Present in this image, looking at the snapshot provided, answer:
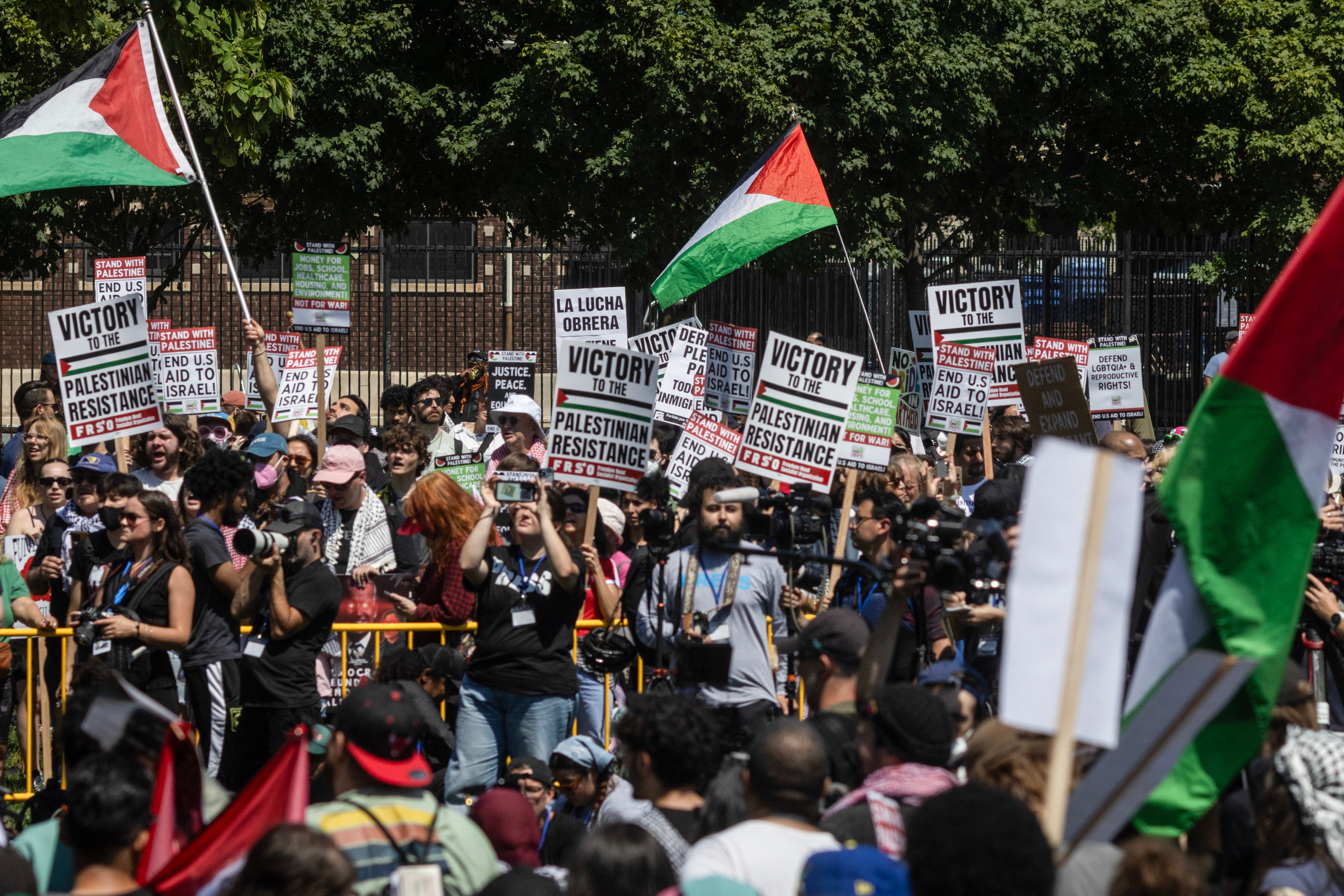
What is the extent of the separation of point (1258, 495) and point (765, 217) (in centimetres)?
783

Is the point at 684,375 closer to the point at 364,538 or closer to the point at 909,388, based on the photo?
the point at 909,388

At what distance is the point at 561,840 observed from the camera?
5.59 meters

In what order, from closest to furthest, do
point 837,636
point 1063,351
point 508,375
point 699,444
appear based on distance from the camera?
point 837,636, point 699,444, point 508,375, point 1063,351

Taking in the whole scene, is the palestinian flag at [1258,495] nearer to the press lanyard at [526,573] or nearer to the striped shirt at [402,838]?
the striped shirt at [402,838]

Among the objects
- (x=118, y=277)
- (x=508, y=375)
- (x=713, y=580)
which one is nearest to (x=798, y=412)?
(x=713, y=580)

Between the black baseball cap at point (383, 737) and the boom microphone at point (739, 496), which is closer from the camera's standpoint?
the black baseball cap at point (383, 737)

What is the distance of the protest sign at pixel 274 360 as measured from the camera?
14366 millimetres

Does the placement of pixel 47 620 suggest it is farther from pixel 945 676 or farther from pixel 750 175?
pixel 750 175

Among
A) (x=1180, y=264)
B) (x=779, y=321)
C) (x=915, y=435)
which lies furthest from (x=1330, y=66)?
(x=915, y=435)

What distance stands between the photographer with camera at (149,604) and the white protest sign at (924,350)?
6.49 metres

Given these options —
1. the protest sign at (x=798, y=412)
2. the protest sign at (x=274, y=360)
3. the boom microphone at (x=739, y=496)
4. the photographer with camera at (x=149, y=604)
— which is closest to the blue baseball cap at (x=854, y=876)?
the boom microphone at (x=739, y=496)

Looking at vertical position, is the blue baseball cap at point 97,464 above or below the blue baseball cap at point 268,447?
above

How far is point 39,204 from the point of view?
1936 cm

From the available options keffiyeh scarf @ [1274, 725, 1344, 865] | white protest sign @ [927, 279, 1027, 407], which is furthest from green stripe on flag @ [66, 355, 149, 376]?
keffiyeh scarf @ [1274, 725, 1344, 865]
